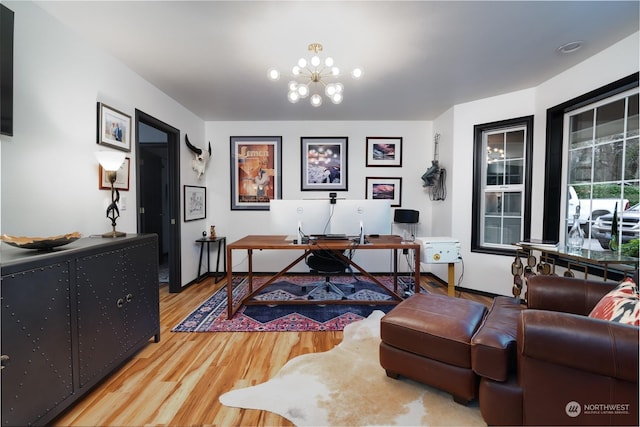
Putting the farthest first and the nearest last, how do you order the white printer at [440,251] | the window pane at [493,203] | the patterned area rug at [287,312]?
the window pane at [493,203]
the white printer at [440,251]
the patterned area rug at [287,312]

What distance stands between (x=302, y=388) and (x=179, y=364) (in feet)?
3.26

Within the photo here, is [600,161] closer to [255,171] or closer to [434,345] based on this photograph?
[434,345]

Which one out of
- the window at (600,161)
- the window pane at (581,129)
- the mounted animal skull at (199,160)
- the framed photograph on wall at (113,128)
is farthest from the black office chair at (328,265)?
the window pane at (581,129)

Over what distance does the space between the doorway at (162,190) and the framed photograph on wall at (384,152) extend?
2.84 m

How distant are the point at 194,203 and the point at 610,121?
483cm

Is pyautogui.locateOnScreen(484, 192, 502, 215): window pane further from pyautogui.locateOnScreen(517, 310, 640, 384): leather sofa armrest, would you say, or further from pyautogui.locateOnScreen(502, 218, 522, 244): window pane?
pyautogui.locateOnScreen(517, 310, 640, 384): leather sofa armrest

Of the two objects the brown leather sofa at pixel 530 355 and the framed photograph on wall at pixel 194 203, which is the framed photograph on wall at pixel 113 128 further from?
the brown leather sofa at pixel 530 355

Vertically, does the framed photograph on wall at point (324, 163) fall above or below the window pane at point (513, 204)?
above

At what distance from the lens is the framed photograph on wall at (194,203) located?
3611mm

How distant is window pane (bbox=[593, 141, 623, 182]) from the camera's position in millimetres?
2262

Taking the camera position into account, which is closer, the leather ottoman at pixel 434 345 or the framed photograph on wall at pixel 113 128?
the leather ottoman at pixel 434 345

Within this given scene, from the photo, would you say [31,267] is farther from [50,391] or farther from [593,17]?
[593,17]

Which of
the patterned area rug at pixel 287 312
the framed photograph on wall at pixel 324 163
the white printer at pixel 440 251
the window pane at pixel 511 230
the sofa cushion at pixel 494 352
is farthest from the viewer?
the framed photograph on wall at pixel 324 163

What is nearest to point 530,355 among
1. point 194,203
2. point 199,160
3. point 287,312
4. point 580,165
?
point 287,312
